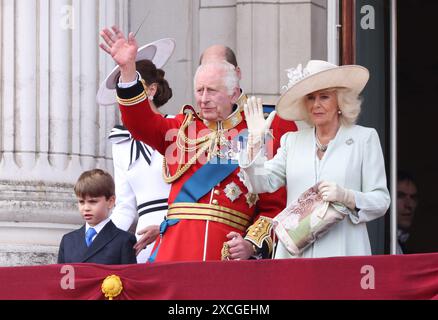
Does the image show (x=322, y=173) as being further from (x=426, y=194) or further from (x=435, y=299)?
(x=426, y=194)

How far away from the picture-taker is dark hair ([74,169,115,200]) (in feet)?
33.2

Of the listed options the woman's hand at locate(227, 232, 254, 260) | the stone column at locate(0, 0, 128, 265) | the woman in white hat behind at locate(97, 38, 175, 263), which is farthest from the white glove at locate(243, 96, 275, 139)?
the stone column at locate(0, 0, 128, 265)

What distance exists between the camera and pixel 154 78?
35.5ft

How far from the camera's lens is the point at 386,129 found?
1303 centimetres

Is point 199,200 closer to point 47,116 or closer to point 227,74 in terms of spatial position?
point 227,74

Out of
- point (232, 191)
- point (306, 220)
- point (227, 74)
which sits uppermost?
point (227, 74)

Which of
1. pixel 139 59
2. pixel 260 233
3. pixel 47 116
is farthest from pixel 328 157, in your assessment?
pixel 47 116

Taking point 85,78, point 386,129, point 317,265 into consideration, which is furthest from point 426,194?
point 317,265

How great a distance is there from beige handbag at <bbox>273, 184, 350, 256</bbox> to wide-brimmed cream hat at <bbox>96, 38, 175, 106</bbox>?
72.5 inches

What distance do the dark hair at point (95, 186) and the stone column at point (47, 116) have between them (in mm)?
1250

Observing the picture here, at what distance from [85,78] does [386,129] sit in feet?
7.78

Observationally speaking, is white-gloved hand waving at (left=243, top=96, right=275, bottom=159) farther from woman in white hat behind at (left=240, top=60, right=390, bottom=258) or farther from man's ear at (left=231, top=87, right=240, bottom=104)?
man's ear at (left=231, top=87, right=240, bottom=104)

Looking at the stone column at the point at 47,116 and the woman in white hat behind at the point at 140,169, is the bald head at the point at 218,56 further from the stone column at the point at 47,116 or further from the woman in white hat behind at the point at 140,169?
the stone column at the point at 47,116

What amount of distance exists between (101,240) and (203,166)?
0.68 meters
